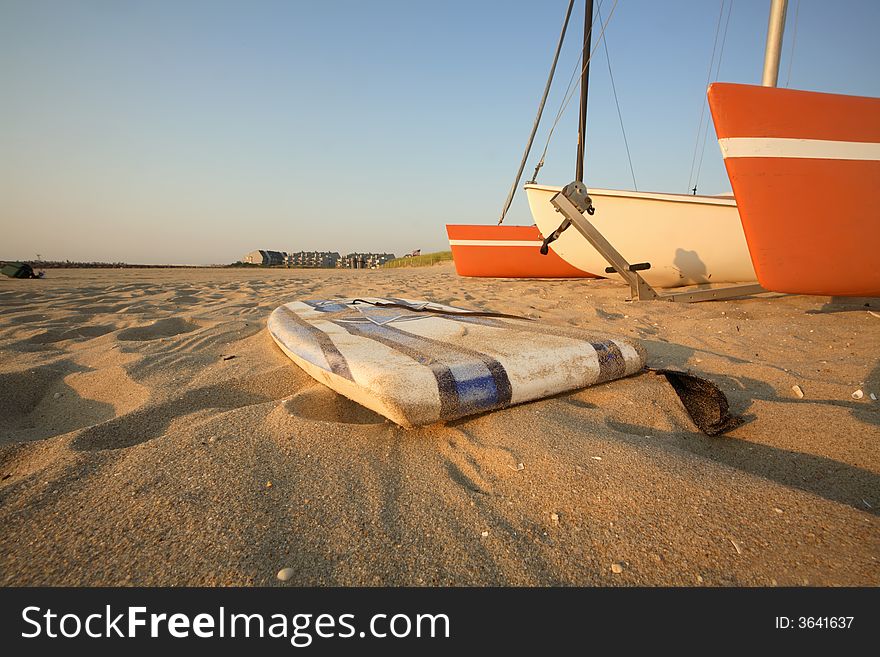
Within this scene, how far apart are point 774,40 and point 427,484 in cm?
552

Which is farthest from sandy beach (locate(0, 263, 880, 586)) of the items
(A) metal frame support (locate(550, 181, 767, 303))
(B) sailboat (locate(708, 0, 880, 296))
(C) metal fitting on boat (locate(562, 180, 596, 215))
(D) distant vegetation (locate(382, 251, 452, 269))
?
(D) distant vegetation (locate(382, 251, 452, 269))

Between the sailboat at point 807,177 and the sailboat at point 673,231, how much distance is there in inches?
59.2

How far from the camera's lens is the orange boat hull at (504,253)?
678cm

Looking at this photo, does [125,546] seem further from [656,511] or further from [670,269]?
[670,269]

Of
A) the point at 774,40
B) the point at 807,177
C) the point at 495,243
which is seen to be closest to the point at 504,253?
the point at 495,243

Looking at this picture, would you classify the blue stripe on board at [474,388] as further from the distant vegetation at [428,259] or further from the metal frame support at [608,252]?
the distant vegetation at [428,259]

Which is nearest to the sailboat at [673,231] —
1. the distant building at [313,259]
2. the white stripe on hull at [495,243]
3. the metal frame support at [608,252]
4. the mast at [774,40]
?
the metal frame support at [608,252]

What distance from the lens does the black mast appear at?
3986mm

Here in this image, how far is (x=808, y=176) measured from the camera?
8.35ft

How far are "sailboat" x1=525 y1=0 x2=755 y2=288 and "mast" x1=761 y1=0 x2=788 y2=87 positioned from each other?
1.23 m

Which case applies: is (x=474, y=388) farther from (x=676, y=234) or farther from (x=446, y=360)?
(x=676, y=234)

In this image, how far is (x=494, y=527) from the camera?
834mm

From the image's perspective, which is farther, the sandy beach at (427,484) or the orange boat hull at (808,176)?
the orange boat hull at (808,176)

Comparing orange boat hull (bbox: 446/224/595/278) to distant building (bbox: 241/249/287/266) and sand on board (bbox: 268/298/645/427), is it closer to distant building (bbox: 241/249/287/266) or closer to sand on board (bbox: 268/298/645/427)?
sand on board (bbox: 268/298/645/427)
